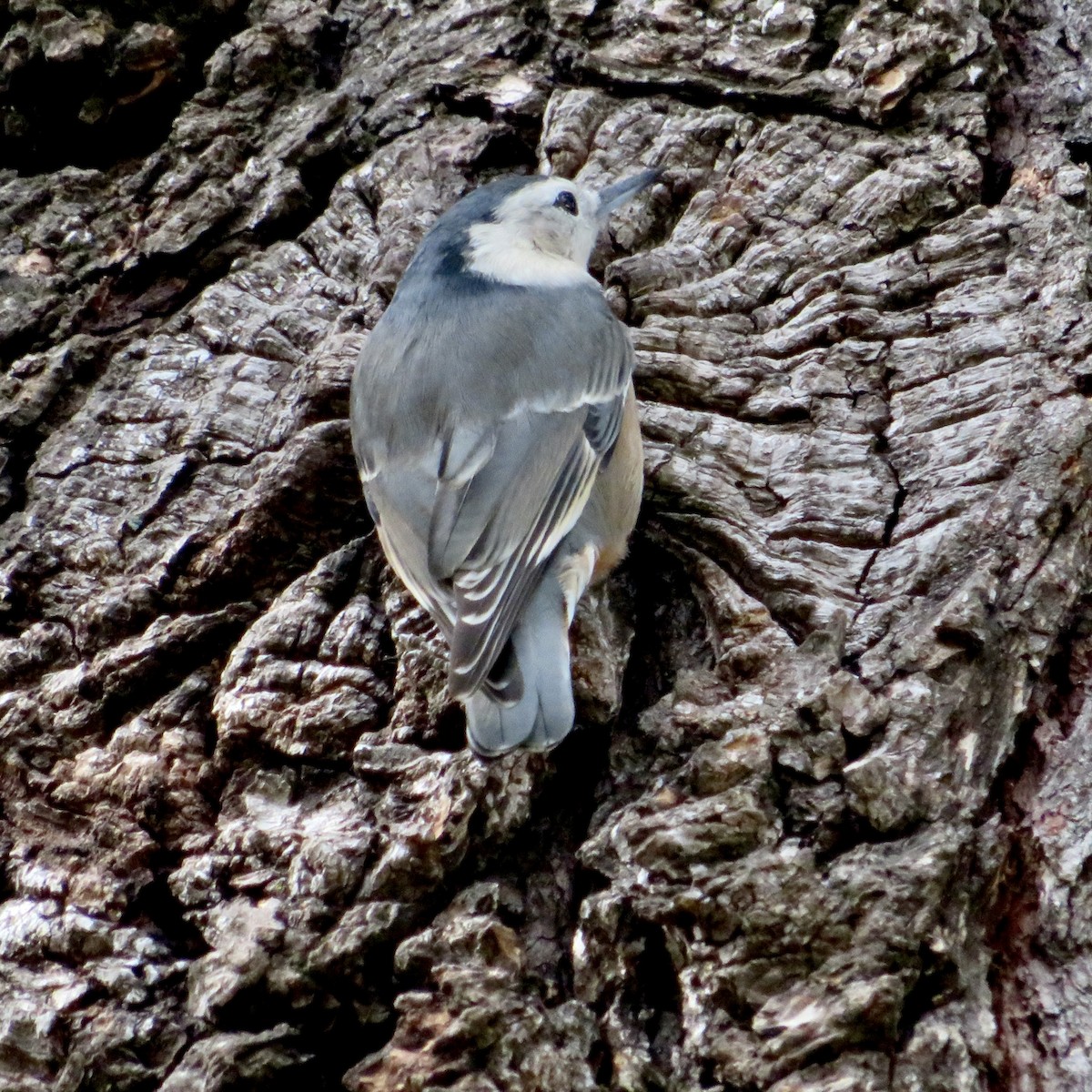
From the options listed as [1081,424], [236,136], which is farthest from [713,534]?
[236,136]

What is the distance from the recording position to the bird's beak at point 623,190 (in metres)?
2.29

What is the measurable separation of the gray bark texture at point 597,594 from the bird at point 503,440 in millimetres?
64

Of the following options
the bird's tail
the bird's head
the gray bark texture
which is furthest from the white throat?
the bird's tail

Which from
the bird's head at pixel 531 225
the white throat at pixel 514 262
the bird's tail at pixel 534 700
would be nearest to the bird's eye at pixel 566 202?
the bird's head at pixel 531 225

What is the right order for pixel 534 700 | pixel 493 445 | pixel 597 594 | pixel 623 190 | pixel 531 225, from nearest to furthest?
pixel 534 700 < pixel 597 594 < pixel 493 445 < pixel 623 190 < pixel 531 225

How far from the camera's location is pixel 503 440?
2047mm

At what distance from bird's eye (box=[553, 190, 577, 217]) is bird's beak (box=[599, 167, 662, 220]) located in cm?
5

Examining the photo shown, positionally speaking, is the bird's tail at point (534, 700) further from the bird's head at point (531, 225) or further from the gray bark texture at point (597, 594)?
the bird's head at point (531, 225)

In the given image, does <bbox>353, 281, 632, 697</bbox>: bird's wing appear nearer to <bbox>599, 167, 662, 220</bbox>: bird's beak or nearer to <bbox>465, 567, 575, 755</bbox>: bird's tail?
<bbox>465, 567, 575, 755</bbox>: bird's tail

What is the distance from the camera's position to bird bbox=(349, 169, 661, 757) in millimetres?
1701

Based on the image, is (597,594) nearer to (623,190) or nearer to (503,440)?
(503,440)

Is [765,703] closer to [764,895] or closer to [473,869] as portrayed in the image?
[764,895]

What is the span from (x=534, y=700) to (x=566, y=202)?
3.71 ft

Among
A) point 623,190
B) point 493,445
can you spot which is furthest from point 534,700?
point 623,190
